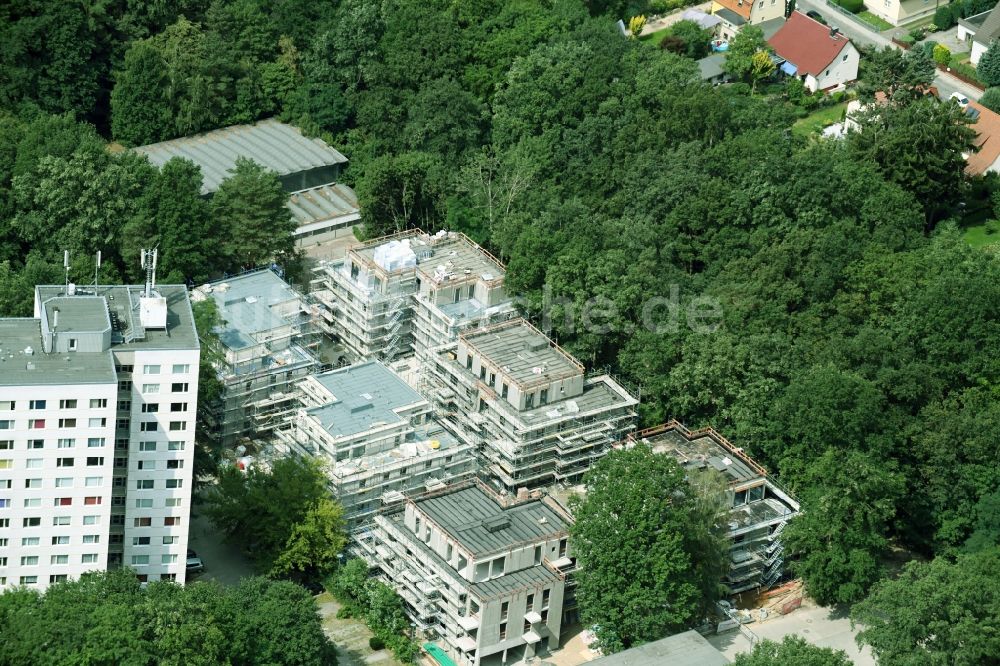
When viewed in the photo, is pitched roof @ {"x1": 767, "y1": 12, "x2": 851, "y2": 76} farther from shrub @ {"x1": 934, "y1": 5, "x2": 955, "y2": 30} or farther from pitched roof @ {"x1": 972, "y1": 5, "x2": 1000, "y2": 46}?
pitched roof @ {"x1": 972, "y1": 5, "x2": 1000, "y2": 46}

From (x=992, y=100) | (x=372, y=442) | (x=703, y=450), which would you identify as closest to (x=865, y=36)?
(x=992, y=100)

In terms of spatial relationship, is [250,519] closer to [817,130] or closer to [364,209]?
[364,209]

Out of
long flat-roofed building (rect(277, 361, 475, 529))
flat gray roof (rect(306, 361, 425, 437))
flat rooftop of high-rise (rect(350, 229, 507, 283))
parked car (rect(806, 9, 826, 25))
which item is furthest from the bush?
flat gray roof (rect(306, 361, 425, 437))

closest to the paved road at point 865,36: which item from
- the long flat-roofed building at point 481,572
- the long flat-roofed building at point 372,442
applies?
the long flat-roofed building at point 372,442

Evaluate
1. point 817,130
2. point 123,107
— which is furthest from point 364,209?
point 817,130

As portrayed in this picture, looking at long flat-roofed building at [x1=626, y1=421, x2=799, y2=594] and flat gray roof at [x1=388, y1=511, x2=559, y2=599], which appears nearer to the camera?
flat gray roof at [x1=388, y1=511, x2=559, y2=599]

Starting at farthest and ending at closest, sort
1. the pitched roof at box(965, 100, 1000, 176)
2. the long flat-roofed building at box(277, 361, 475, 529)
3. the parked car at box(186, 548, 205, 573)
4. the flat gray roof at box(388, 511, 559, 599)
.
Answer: the pitched roof at box(965, 100, 1000, 176), the long flat-roofed building at box(277, 361, 475, 529), the parked car at box(186, 548, 205, 573), the flat gray roof at box(388, 511, 559, 599)

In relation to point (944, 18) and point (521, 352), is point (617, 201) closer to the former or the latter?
point (521, 352)

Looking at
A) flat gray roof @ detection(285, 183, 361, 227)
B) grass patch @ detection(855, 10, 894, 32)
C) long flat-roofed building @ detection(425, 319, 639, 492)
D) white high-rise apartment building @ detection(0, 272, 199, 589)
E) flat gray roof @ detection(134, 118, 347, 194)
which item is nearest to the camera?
white high-rise apartment building @ detection(0, 272, 199, 589)
